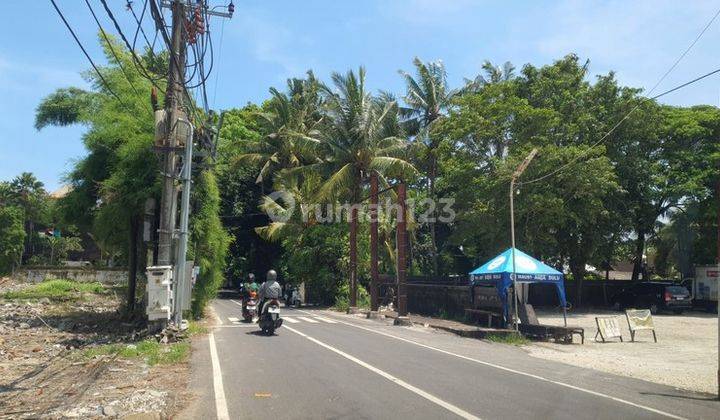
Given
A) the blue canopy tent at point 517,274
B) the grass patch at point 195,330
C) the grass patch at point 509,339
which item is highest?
the blue canopy tent at point 517,274

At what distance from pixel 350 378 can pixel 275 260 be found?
121 ft

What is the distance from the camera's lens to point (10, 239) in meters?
51.0

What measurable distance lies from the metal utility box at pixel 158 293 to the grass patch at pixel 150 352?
659 mm

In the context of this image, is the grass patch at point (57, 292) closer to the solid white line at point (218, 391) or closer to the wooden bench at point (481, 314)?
the wooden bench at point (481, 314)

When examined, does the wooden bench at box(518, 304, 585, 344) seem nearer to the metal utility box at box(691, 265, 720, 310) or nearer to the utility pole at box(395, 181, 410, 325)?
the utility pole at box(395, 181, 410, 325)

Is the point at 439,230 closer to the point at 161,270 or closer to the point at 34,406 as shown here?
the point at 161,270

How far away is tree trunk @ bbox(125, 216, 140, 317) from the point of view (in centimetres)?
2020

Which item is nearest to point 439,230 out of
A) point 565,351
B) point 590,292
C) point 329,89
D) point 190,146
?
point 590,292

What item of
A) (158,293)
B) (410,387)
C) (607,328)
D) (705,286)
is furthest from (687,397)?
(705,286)

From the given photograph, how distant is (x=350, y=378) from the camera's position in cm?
1024

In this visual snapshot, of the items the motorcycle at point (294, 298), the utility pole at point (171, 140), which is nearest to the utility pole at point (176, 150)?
the utility pole at point (171, 140)

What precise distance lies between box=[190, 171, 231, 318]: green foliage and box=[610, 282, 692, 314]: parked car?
23754 mm

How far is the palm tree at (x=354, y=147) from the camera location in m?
29.6

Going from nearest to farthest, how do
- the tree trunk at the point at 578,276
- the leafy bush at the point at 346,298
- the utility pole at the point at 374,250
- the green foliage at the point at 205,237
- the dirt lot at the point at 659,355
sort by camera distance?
1. the dirt lot at the point at 659,355
2. the green foliage at the point at 205,237
3. the utility pole at the point at 374,250
4. the leafy bush at the point at 346,298
5. the tree trunk at the point at 578,276
